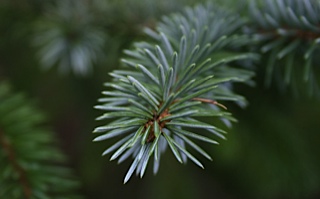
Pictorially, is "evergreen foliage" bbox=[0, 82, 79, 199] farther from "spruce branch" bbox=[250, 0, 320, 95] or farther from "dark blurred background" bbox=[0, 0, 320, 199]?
"spruce branch" bbox=[250, 0, 320, 95]

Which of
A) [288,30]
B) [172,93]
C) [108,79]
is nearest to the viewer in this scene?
[172,93]

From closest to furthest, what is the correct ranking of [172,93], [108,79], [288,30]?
[172,93]
[288,30]
[108,79]

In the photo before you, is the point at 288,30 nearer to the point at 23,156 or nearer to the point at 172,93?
the point at 172,93

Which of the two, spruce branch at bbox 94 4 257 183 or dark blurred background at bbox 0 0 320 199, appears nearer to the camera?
spruce branch at bbox 94 4 257 183

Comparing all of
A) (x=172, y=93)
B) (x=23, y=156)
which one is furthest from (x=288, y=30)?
(x=23, y=156)

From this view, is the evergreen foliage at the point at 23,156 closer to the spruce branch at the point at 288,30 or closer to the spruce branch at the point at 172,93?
the spruce branch at the point at 172,93

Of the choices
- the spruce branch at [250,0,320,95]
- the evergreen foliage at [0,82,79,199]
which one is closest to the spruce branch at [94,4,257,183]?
the spruce branch at [250,0,320,95]

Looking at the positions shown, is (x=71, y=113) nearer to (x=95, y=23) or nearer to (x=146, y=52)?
(x=95, y=23)
